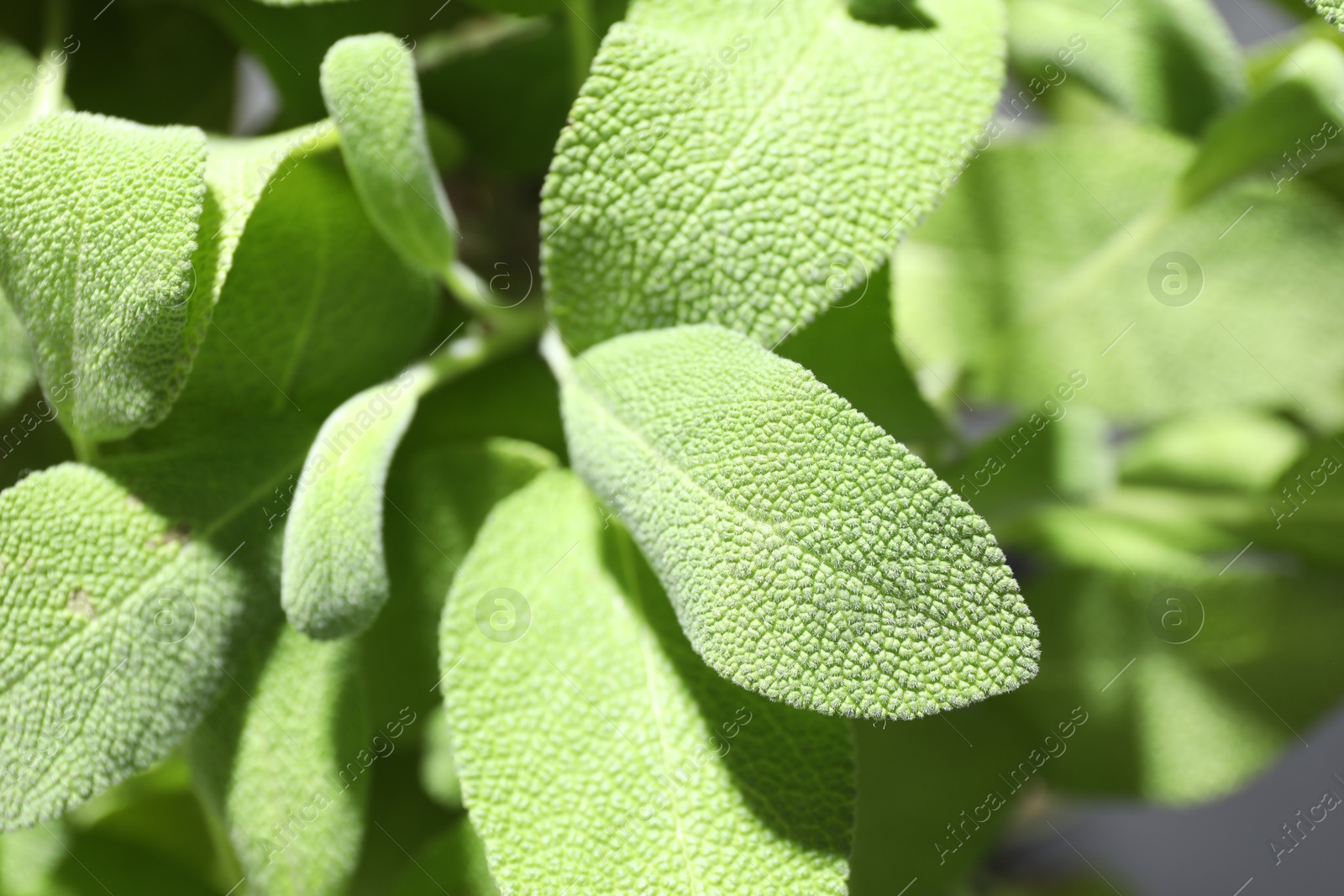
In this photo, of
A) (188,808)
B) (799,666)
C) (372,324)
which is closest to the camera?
(799,666)

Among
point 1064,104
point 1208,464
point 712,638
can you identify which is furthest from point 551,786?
point 1064,104

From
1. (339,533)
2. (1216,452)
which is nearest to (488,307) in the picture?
(339,533)

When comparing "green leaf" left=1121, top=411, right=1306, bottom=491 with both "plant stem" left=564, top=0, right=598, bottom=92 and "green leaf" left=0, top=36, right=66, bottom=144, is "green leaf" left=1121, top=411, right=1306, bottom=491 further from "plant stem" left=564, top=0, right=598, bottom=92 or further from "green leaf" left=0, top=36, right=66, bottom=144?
"green leaf" left=0, top=36, right=66, bottom=144

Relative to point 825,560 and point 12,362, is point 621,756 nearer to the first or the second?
point 825,560

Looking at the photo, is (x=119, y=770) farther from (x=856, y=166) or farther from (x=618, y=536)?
(x=856, y=166)

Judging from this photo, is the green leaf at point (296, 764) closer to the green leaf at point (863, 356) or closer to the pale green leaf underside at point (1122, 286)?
the green leaf at point (863, 356)

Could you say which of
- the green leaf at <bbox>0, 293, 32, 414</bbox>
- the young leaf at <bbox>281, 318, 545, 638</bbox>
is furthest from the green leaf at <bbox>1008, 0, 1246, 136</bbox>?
the green leaf at <bbox>0, 293, 32, 414</bbox>
